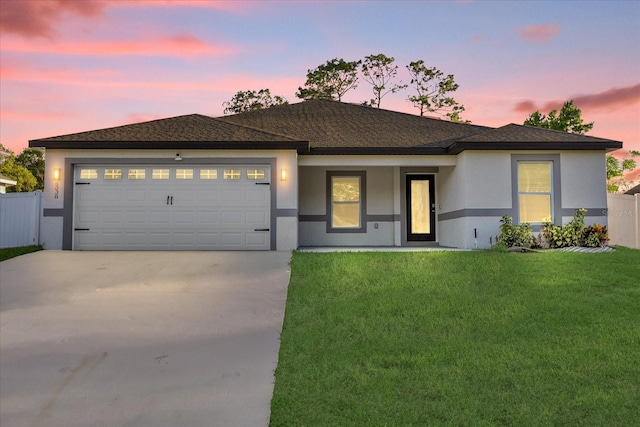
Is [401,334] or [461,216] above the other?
[461,216]

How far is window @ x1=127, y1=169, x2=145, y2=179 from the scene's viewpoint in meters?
13.6

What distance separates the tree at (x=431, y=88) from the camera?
104 ft

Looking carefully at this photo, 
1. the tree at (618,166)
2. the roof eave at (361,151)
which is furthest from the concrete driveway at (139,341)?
the tree at (618,166)

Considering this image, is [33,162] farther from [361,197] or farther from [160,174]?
[361,197]

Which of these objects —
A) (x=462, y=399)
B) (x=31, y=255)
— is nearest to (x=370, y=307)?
(x=462, y=399)

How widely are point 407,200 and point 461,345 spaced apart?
989cm

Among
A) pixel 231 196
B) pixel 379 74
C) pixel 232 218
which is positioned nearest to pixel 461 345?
pixel 232 218

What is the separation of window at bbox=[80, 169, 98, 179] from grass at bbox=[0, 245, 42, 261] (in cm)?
215

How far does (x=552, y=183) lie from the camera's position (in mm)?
13844

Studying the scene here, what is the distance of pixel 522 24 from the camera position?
1550cm

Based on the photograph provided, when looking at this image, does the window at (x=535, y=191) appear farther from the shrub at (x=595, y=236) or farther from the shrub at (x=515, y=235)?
the shrub at (x=595, y=236)

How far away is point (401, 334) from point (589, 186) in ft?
31.6

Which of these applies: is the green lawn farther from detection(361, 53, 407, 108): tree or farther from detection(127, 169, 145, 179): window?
detection(361, 53, 407, 108): tree

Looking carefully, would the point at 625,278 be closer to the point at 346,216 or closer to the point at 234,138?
the point at 346,216
